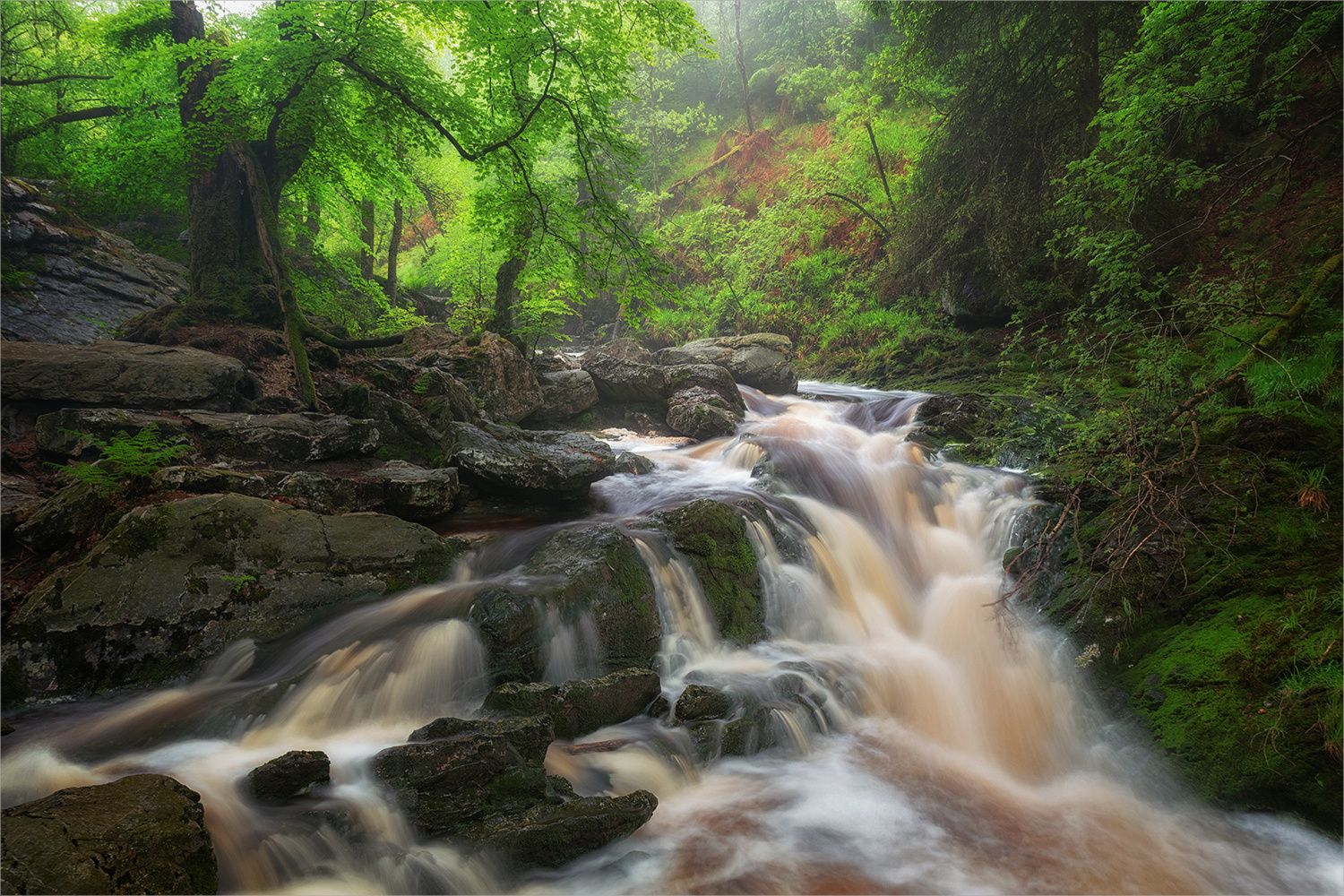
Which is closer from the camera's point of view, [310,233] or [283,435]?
[283,435]

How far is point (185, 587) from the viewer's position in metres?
4.25

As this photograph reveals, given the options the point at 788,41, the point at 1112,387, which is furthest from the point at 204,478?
the point at 788,41

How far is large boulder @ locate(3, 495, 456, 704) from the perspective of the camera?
152 inches

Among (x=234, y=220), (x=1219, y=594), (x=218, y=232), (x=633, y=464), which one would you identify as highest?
(x=234, y=220)

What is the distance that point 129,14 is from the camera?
801 centimetres

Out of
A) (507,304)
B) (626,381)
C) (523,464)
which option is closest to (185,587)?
(523,464)

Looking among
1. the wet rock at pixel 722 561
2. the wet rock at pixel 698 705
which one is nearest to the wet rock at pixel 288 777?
the wet rock at pixel 698 705

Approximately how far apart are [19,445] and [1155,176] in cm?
1166

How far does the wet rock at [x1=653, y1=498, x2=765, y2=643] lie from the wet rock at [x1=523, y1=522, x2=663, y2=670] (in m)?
0.61

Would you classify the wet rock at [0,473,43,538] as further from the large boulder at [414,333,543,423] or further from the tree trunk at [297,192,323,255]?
the tree trunk at [297,192,323,255]

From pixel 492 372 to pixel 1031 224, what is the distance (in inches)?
420

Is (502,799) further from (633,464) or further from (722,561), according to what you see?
(633,464)

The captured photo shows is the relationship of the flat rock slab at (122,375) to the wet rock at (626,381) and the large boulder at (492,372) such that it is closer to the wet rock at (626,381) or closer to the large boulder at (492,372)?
the large boulder at (492,372)

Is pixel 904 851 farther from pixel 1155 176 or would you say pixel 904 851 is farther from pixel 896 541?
pixel 1155 176
